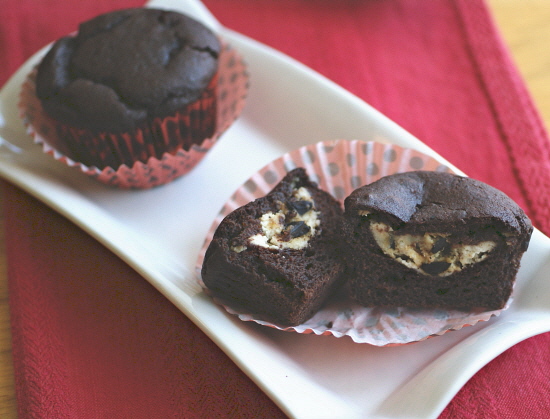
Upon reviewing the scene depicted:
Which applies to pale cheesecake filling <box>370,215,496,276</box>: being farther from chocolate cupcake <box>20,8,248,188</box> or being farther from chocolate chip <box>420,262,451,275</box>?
chocolate cupcake <box>20,8,248,188</box>

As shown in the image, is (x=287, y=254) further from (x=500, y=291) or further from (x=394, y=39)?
(x=394, y=39)

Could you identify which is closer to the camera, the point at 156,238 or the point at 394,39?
the point at 156,238

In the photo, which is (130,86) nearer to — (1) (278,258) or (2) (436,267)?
(1) (278,258)

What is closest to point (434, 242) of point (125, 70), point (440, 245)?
point (440, 245)

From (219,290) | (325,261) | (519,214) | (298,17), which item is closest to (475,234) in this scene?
(519,214)

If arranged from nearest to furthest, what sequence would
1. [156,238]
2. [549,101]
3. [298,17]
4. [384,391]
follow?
[384,391] < [156,238] < [549,101] < [298,17]

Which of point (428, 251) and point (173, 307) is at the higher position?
point (428, 251)

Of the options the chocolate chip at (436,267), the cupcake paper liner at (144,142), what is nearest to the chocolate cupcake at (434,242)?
the chocolate chip at (436,267)

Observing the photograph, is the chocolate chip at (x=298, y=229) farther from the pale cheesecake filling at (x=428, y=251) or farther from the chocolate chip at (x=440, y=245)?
the chocolate chip at (x=440, y=245)
